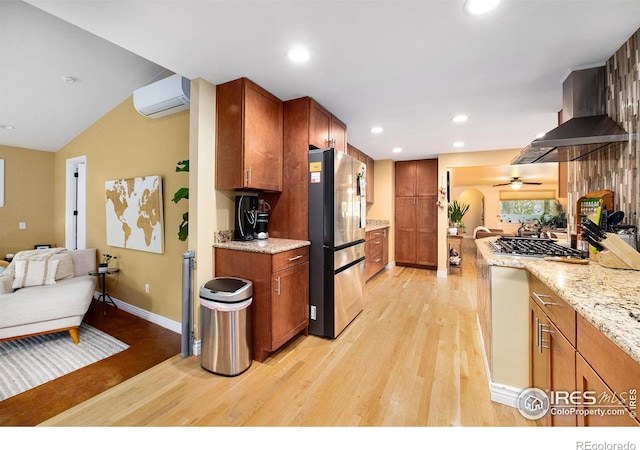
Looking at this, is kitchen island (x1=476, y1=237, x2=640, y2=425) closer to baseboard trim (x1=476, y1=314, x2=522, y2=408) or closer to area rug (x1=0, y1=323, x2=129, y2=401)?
baseboard trim (x1=476, y1=314, x2=522, y2=408)

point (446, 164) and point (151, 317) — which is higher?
point (446, 164)

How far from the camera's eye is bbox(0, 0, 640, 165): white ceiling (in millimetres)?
1509

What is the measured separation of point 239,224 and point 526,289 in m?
2.25

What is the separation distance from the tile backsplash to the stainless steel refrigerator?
199 cm

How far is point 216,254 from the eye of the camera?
7.81 feet

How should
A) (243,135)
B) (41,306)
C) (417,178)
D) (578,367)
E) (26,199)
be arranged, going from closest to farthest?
(578,367) → (243,135) → (41,306) → (26,199) → (417,178)

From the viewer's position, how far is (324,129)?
2.88 metres

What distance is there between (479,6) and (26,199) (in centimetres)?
615

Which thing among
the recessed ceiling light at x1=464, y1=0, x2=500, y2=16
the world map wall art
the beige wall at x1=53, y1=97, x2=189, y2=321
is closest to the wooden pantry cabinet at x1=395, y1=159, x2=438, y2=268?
the recessed ceiling light at x1=464, y1=0, x2=500, y2=16

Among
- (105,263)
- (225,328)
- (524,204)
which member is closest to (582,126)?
(225,328)

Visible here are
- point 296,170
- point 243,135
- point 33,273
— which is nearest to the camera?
point 243,135

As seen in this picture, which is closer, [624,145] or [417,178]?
[624,145]

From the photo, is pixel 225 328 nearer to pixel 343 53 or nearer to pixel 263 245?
pixel 263 245

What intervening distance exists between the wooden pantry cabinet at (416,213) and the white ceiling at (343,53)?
6.46 ft
